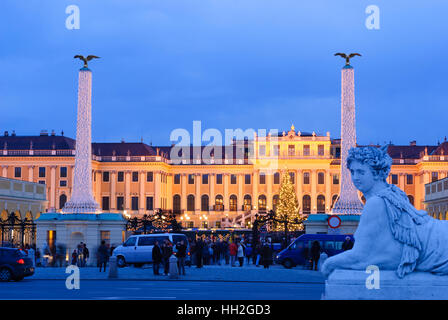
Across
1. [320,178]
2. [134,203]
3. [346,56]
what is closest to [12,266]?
[346,56]

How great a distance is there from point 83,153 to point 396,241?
3523 cm

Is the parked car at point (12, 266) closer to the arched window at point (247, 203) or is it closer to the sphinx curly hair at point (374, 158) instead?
the sphinx curly hair at point (374, 158)

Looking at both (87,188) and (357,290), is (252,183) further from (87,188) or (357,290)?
(357,290)

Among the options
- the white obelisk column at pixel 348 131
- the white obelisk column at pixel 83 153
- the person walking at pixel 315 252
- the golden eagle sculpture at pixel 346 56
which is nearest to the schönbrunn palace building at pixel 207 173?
the white obelisk column at pixel 348 131

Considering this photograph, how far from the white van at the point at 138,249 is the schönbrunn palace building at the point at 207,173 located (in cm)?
7453

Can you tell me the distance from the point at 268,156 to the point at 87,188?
80894 mm

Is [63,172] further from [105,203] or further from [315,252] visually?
[315,252]

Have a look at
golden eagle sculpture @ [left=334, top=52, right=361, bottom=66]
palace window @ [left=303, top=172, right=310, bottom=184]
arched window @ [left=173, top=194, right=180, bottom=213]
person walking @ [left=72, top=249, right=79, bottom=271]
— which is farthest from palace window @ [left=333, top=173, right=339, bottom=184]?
person walking @ [left=72, top=249, right=79, bottom=271]

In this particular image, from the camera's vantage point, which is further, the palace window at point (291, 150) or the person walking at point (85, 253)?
the palace window at point (291, 150)

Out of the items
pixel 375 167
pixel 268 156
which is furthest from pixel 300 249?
pixel 268 156

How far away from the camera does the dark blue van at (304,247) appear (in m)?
35.5

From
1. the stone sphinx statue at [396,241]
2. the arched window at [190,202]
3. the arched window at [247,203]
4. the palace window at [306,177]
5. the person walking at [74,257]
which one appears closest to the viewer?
the stone sphinx statue at [396,241]

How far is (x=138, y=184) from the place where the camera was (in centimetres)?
11806

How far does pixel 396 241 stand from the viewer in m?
4.99
